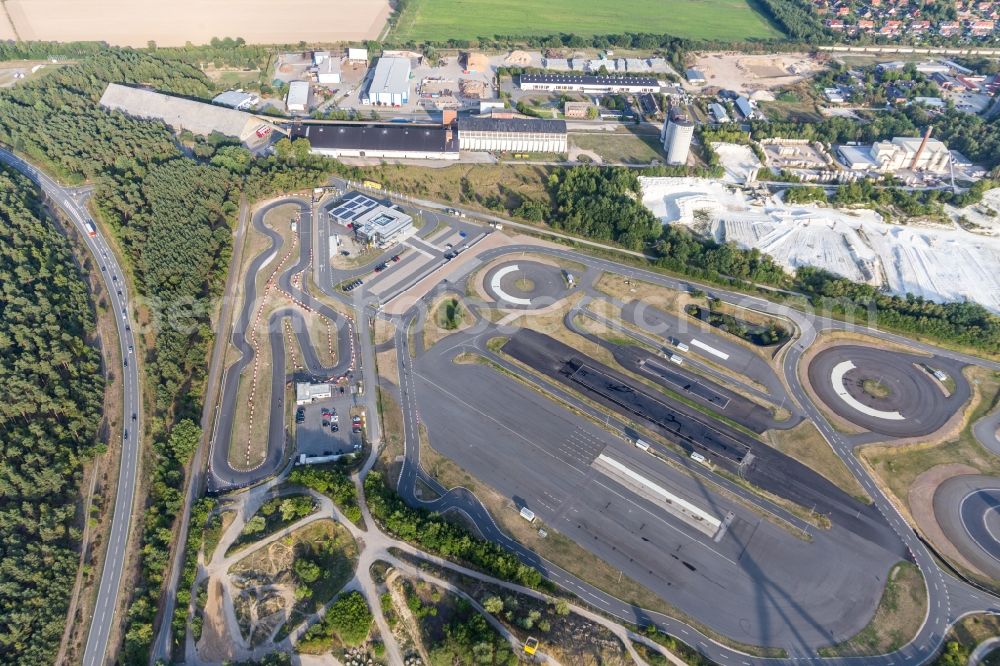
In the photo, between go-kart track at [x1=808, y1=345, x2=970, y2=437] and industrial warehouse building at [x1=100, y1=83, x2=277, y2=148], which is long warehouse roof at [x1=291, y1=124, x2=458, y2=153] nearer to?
industrial warehouse building at [x1=100, y1=83, x2=277, y2=148]

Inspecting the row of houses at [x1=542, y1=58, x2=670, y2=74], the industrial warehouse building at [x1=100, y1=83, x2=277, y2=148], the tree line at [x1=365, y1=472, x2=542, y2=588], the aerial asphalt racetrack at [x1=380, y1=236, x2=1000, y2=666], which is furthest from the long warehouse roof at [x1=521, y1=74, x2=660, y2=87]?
the tree line at [x1=365, y1=472, x2=542, y2=588]

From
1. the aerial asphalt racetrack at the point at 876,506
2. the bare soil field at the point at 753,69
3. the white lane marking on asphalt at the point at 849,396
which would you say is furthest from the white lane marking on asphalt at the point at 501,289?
the bare soil field at the point at 753,69

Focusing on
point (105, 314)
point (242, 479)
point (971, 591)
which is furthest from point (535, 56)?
point (971, 591)

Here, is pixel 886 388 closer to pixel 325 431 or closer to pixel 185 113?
pixel 325 431

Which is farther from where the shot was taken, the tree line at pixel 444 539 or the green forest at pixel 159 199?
the green forest at pixel 159 199

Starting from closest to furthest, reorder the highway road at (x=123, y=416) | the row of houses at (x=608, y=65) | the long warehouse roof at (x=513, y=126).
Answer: the highway road at (x=123, y=416), the long warehouse roof at (x=513, y=126), the row of houses at (x=608, y=65)

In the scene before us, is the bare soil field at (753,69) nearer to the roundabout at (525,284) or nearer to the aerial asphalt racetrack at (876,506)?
the roundabout at (525,284)

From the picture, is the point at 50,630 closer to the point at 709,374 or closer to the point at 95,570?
the point at 95,570

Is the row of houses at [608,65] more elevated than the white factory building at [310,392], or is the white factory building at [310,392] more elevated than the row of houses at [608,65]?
the row of houses at [608,65]
